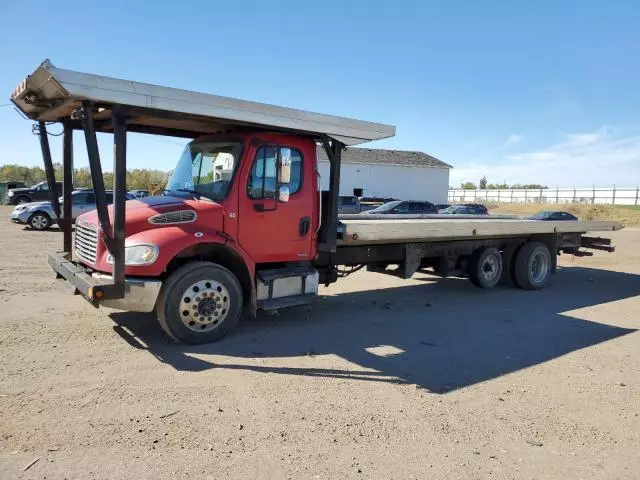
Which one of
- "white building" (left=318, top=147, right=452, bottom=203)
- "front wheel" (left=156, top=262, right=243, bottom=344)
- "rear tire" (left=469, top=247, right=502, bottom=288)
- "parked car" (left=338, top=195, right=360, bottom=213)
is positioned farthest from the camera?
"white building" (left=318, top=147, right=452, bottom=203)

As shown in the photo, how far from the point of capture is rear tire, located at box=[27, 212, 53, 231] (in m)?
20.1

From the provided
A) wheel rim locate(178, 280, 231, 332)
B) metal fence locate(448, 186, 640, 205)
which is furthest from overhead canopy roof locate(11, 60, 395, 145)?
metal fence locate(448, 186, 640, 205)

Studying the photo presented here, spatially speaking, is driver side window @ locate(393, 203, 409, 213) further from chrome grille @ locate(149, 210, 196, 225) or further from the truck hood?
chrome grille @ locate(149, 210, 196, 225)

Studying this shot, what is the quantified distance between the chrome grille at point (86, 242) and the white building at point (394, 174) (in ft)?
125

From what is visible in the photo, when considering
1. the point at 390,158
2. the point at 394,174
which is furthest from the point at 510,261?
the point at 390,158

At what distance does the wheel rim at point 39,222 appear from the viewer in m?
20.1

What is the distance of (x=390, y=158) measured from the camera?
161ft

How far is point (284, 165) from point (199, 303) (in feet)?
6.89

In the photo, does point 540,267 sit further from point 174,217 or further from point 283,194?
point 174,217

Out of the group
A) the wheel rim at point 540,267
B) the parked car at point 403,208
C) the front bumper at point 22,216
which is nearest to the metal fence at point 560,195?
the parked car at point 403,208

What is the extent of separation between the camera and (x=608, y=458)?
143 inches

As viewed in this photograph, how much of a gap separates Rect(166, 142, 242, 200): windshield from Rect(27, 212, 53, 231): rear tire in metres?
15.9

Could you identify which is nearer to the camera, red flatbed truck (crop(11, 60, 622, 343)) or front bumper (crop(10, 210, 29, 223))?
red flatbed truck (crop(11, 60, 622, 343))

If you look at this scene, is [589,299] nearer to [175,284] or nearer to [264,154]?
[264,154]
